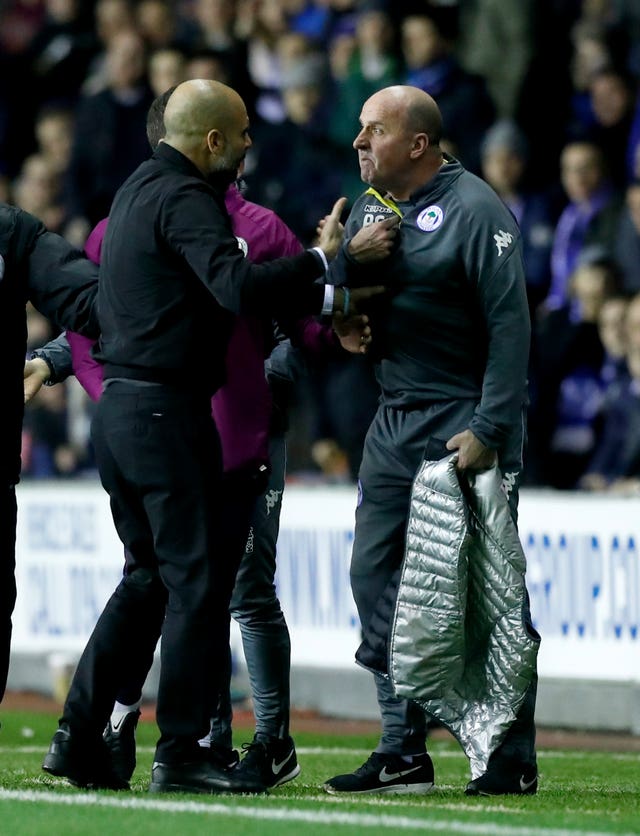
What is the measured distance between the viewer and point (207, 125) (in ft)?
19.1

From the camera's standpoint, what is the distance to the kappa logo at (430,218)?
615 cm

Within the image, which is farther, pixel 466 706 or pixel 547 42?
pixel 547 42

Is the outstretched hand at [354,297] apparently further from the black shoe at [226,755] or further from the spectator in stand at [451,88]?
the spectator in stand at [451,88]

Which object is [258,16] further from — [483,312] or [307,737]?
[483,312]

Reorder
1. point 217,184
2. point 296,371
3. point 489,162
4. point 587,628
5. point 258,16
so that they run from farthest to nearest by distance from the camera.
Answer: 1. point 258,16
2. point 489,162
3. point 587,628
4. point 296,371
5. point 217,184

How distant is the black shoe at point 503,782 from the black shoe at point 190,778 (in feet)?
2.71

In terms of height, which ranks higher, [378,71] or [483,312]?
[378,71]

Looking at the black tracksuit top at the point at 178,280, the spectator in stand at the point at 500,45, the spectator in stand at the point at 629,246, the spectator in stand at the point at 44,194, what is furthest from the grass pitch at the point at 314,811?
the spectator in stand at the point at 44,194

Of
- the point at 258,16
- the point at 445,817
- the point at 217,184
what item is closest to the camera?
the point at 445,817

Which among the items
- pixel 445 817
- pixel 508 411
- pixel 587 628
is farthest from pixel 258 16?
pixel 445 817

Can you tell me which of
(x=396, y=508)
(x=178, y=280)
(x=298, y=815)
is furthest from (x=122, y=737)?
(x=178, y=280)

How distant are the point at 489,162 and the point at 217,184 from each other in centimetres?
626

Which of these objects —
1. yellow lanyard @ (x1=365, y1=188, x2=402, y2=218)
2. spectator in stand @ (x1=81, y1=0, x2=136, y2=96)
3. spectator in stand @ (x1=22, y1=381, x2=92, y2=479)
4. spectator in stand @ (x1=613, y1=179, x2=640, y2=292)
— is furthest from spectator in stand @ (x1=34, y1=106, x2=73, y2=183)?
yellow lanyard @ (x1=365, y1=188, x2=402, y2=218)

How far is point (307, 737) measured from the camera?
9516mm
